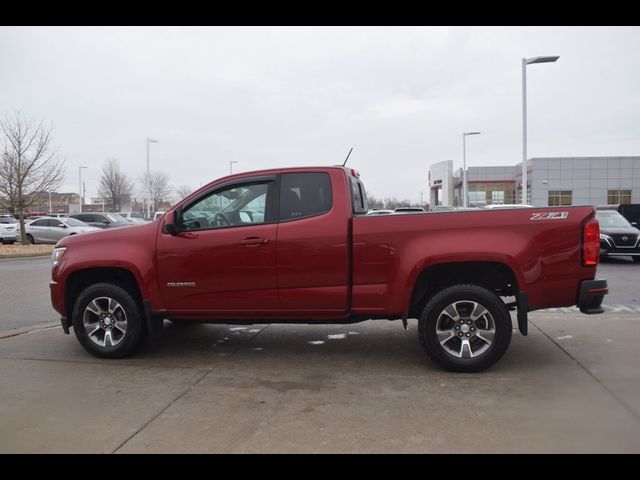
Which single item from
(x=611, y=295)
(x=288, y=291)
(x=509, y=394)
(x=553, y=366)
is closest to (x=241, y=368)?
(x=288, y=291)

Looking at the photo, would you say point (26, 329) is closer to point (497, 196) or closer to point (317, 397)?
point (317, 397)

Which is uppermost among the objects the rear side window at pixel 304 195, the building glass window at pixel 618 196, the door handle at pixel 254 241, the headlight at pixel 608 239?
the building glass window at pixel 618 196

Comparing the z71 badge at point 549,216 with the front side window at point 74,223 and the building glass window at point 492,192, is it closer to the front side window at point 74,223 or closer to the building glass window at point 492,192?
the front side window at point 74,223

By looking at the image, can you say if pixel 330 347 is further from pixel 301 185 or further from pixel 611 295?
pixel 611 295

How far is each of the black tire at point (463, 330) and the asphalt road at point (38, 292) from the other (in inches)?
167

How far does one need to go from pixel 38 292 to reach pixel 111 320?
6097 millimetres

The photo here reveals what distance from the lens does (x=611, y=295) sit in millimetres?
9594

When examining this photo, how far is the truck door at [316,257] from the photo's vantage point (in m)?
5.09

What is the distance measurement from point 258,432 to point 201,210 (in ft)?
8.52

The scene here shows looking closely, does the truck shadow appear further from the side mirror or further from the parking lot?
the side mirror

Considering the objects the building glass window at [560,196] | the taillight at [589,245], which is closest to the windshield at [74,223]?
the taillight at [589,245]

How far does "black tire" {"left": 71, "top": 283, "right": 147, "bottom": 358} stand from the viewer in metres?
5.49

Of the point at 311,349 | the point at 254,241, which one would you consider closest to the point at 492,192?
the point at 311,349

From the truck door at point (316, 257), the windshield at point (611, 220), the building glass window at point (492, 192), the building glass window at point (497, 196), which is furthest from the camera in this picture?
the building glass window at point (492, 192)
